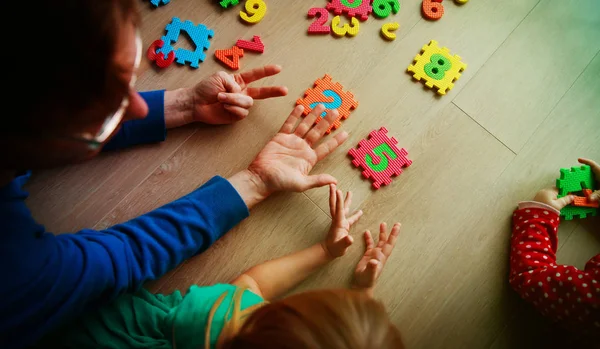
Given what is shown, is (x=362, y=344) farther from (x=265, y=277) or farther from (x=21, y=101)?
(x=21, y=101)

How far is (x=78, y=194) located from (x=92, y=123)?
1.86ft

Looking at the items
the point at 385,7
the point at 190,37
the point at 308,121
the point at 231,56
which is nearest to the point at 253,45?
the point at 231,56

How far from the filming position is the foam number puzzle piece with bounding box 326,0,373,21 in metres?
1.13

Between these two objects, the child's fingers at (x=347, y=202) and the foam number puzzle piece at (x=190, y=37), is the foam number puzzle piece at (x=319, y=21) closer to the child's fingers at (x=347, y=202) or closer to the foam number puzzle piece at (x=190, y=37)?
the foam number puzzle piece at (x=190, y=37)

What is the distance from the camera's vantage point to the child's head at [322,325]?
552 millimetres

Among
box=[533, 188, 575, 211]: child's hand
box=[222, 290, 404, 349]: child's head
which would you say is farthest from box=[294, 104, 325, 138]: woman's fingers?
box=[533, 188, 575, 211]: child's hand

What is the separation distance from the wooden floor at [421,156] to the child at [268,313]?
5 centimetres

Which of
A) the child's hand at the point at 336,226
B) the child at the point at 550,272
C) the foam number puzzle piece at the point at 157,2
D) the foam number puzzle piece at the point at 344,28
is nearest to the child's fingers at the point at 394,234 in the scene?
the child's hand at the point at 336,226

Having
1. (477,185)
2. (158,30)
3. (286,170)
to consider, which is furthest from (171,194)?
(477,185)

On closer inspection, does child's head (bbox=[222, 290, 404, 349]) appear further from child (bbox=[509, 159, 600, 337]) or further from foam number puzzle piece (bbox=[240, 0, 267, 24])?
foam number puzzle piece (bbox=[240, 0, 267, 24])

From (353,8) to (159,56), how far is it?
1.79 ft

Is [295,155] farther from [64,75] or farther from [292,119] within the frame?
[64,75]

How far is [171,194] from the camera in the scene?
1.01 meters

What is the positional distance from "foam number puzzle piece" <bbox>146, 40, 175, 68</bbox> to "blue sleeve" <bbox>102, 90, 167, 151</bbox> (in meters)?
0.12
